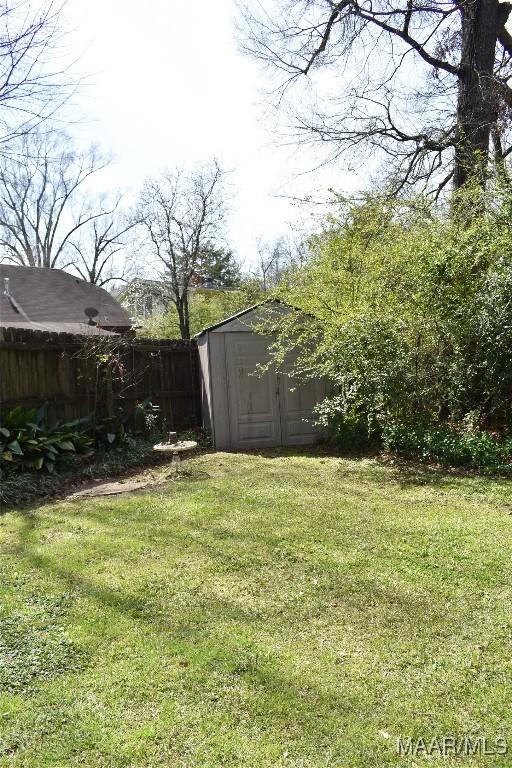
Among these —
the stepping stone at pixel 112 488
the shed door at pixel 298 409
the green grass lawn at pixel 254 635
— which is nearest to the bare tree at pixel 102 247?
the shed door at pixel 298 409

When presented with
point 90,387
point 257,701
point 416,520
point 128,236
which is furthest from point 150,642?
→ point 128,236

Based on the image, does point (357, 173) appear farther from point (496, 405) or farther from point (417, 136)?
point (496, 405)

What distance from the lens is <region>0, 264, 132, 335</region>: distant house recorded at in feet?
47.3

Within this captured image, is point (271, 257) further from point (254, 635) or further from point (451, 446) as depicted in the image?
point (254, 635)

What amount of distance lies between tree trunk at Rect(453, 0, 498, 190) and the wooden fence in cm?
608

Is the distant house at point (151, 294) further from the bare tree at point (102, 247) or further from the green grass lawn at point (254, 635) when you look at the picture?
the green grass lawn at point (254, 635)

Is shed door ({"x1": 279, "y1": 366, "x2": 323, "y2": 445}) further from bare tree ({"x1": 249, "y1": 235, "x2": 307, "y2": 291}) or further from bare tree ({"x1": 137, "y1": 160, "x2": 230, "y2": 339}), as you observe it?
bare tree ({"x1": 249, "y1": 235, "x2": 307, "y2": 291})

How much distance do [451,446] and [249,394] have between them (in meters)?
3.57

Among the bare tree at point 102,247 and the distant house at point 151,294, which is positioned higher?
the bare tree at point 102,247

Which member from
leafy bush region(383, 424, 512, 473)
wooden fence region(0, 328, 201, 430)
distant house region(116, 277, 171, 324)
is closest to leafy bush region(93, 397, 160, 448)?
wooden fence region(0, 328, 201, 430)

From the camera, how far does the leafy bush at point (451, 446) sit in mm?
6438

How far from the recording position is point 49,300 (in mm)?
15961

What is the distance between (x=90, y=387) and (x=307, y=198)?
16.1 feet

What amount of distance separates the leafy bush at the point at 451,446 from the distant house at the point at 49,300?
8.58 m
